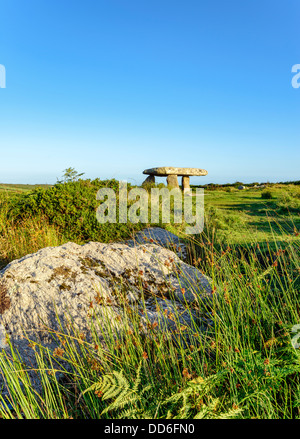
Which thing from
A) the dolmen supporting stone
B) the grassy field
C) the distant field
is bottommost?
the grassy field

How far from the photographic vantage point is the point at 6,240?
6805 millimetres

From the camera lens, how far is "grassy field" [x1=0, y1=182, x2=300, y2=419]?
6.36 ft

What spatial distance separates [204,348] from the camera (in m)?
2.41

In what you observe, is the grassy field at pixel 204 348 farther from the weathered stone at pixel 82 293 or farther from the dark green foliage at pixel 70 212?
the weathered stone at pixel 82 293

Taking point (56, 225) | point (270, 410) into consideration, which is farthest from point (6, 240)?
point (270, 410)

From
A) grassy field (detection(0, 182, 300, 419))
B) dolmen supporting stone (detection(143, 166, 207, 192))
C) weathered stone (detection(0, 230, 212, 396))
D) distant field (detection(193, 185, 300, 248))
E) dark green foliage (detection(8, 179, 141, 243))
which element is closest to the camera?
grassy field (detection(0, 182, 300, 419))

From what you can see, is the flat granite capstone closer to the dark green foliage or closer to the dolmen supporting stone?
the dolmen supporting stone

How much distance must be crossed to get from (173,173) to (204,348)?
56.2ft

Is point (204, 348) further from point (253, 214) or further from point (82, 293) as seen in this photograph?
point (253, 214)

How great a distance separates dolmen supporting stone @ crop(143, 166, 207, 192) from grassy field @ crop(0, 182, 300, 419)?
2.77m

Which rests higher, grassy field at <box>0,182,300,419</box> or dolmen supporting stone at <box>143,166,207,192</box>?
dolmen supporting stone at <box>143,166,207,192</box>

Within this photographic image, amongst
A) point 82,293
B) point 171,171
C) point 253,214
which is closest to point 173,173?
point 171,171

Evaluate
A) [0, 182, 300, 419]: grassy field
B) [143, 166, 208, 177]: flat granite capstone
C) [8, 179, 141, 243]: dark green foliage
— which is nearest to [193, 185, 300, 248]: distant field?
[0, 182, 300, 419]: grassy field
